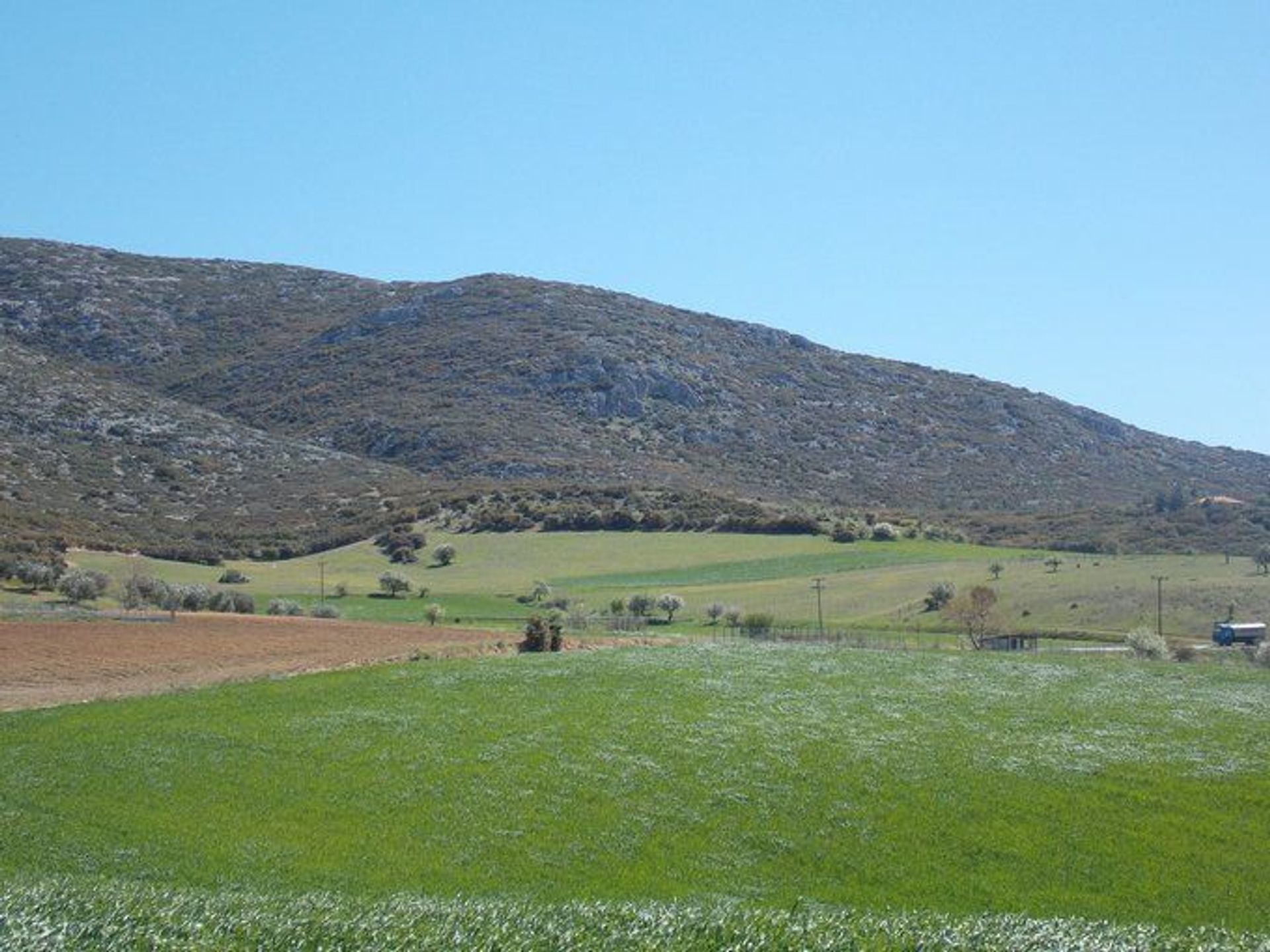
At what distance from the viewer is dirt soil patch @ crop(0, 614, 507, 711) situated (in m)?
42.2

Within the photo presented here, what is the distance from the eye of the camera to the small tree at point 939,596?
75.0 m

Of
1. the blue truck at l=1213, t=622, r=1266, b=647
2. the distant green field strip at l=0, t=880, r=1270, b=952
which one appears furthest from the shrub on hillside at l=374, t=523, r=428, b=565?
the distant green field strip at l=0, t=880, r=1270, b=952

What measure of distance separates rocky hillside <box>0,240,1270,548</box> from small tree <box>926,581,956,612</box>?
51024 millimetres

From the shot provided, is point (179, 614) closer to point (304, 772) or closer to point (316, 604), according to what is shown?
point (316, 604)

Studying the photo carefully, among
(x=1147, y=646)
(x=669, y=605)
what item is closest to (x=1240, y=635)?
(x=1147, y=646)

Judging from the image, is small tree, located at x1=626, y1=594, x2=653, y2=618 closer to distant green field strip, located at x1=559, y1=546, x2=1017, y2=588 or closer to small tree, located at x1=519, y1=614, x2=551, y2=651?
distant green field strip, located at x1=559, y1=546, x2=1017, y2=588

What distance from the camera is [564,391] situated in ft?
488

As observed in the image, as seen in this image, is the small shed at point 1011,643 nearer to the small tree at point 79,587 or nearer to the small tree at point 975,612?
the small tree at point 975,612

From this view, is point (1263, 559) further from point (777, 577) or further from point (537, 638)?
point (537, 638)

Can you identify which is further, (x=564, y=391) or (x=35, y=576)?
(x=564, y=391)

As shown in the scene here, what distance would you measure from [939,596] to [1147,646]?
21.6 m

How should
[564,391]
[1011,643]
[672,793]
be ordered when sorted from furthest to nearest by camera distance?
[564,391] < [1011,643] < [672,793]

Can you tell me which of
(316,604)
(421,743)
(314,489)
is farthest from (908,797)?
(314,489)

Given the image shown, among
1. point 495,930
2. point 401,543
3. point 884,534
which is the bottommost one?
point 495,930
